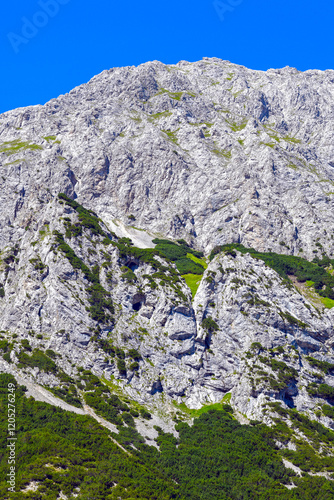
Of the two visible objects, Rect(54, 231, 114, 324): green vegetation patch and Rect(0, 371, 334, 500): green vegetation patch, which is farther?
Rect(54, 231, 114, 324): green vegetation patch

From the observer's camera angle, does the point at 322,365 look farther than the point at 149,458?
Yes

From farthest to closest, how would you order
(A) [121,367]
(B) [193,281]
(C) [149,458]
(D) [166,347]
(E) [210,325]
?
1. (B) [193,281]
2. (E) [210,325]
3. (D) [166,347]
4. (A) [121,367]
5. (C) [149,458]

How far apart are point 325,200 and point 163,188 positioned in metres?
74.2

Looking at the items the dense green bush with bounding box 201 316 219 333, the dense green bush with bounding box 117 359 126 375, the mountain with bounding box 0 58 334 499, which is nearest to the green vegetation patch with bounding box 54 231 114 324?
the mountain with bounding box 0 58 334 499

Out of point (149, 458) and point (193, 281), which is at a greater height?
Answer: point (193, 281)

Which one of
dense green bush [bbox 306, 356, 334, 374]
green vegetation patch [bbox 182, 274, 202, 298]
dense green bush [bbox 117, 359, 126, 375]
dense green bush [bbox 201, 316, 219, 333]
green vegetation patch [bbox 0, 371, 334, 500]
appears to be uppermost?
green vegetation patch [bbox 182, 274, 202, 298]

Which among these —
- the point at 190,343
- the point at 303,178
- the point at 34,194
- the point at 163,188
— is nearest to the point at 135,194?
the point at 163,188

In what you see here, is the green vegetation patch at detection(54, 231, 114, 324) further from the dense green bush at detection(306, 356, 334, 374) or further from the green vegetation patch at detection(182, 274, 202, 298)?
the dense green bush at detection(306, 356, 334, 374)

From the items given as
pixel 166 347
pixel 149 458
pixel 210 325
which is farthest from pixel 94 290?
pixel 149 458

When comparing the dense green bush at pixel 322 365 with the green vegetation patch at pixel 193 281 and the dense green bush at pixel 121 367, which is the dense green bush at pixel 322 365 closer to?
the green vegetation patch at pixel 193 281

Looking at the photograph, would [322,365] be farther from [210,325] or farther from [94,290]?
[94,290]

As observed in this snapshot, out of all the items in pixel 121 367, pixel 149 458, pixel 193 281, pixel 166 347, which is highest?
pixel 193 281

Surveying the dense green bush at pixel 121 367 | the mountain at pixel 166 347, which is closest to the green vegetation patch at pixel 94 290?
the mountain at pixel 166 347

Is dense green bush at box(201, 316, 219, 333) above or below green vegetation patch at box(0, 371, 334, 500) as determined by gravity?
above
